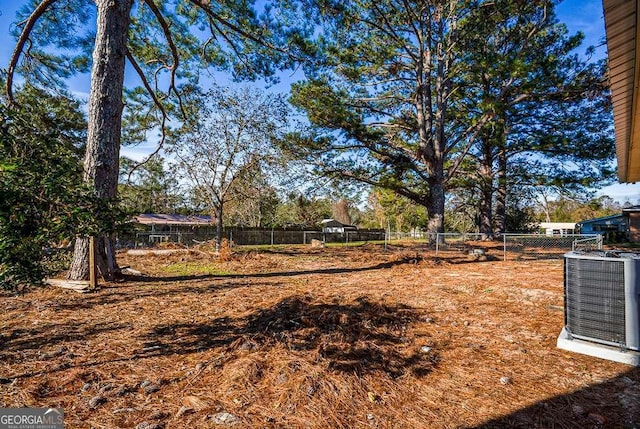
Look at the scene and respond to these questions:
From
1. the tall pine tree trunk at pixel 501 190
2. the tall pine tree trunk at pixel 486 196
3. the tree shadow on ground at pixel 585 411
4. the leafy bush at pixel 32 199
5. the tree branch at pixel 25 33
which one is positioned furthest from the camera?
the tall pine tree trunk at pixel 486 196

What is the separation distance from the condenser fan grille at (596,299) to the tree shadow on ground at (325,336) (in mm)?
1376

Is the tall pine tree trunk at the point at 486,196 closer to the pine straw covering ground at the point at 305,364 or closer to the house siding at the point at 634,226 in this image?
the pine straw covering ground at the point at 305,364

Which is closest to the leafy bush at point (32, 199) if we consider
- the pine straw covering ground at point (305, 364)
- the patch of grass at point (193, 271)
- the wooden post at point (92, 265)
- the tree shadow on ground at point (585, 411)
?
the pine straw covering ground at point (305, 364)

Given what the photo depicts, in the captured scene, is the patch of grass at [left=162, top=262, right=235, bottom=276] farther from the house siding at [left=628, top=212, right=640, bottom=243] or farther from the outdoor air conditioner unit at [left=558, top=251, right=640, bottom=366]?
the house siding at [left=628, top=212, right=640, bottom=243]

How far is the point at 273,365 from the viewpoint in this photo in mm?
2395

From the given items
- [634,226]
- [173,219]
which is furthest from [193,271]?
[634,226]

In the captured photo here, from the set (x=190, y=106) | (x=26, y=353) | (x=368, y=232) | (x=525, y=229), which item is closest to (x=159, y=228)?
(x=190, y=106)

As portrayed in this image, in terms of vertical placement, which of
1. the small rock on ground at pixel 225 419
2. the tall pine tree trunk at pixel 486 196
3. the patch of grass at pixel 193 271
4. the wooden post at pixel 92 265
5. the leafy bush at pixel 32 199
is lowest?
the patch of grass at pixel 193 271

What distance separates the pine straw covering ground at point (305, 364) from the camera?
1.83 meters

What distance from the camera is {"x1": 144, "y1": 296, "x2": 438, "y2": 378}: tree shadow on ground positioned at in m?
2.53

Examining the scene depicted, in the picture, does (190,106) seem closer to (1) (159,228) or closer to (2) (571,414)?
(2) (571,414)

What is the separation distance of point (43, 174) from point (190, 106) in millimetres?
10864

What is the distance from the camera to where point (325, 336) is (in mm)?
2990

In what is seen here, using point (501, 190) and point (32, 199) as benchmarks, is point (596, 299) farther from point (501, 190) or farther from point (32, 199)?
point (501, 190)
